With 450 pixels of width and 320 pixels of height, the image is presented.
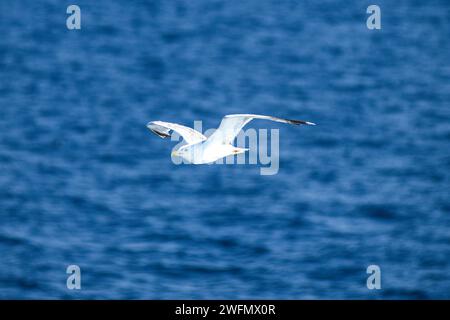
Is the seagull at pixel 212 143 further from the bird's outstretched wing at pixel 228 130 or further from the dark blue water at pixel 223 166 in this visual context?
the dark blue water at pixel 223 166

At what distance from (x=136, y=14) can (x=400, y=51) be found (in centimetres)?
316

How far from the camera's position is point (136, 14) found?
1148cm

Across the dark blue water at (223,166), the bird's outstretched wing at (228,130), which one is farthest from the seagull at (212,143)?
the dark blue water at (223,166)

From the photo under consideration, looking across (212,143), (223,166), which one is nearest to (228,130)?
(212,143)

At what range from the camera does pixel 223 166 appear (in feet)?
26.5

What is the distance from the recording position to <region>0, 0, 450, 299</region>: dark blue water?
6.66m

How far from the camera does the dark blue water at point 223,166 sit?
21.8 ft

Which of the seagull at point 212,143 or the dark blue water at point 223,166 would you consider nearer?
the seagull at point 212,143

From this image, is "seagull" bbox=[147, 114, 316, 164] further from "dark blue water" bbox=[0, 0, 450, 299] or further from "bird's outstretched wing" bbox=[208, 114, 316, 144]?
Answer: "dark blue water" bbox=[0, 0, 450, 299]

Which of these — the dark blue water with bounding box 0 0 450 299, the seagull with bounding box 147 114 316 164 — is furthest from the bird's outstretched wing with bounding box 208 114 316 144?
the dark blue water with bounding box 0 0 450 299

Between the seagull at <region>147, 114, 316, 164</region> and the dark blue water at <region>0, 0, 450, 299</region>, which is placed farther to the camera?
the dark blue water at <region>0, 0, 450, 299</region>

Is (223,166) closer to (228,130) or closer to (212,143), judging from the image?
(212,143)

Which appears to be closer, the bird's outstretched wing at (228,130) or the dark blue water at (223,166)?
the bird's outstretched wing at (228,130)
